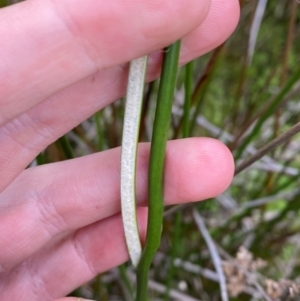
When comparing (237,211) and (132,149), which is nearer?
(132,149)

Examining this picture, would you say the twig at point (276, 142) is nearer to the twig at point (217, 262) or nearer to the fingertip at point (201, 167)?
the fingertip at point (201, 167)

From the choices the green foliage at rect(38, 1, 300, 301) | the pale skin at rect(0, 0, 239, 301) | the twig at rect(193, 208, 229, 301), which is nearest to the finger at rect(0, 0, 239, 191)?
the pale skin at rect(0, 0, 239, 301)

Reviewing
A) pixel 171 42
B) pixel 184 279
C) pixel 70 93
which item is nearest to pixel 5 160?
pixel 70 93

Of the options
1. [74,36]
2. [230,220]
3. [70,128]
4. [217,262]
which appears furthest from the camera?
[230,220]

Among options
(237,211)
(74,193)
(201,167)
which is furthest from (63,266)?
(237,211)

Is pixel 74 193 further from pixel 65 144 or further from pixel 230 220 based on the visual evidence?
pixel 230 220

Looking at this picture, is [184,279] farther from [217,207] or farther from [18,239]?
[18,239]
